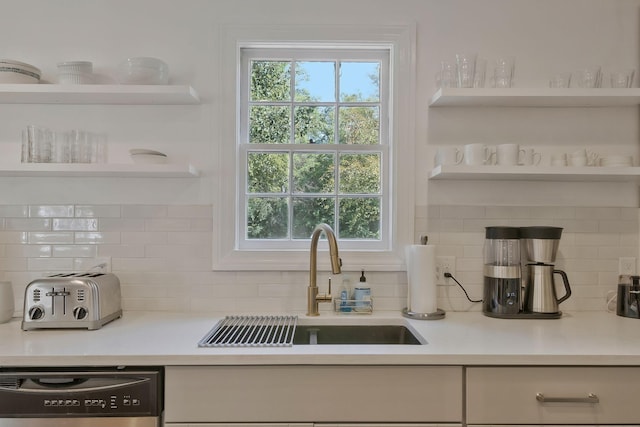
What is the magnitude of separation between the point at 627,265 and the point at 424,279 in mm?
1017

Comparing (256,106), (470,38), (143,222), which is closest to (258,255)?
(143,222)

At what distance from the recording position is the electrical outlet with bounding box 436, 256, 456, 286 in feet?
6.67

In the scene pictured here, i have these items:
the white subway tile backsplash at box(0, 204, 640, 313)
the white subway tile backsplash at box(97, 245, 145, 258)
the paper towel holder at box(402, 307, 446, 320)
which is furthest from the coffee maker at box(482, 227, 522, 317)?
the white subway tile backsplash at box(97, 245, 145, 258)

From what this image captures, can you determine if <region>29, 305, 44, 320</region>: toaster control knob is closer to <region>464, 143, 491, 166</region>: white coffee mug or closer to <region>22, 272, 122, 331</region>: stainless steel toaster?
<region>22, 272, 122, 331</region>: stainless steel toaster

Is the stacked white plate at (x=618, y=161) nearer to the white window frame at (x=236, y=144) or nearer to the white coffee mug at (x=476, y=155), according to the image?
the white coffee mug at (x=476, y=155)

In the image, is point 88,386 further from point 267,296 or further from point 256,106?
point 256,106

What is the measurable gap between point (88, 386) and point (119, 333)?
0.28 m

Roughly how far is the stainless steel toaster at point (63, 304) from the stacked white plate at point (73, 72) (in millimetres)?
863

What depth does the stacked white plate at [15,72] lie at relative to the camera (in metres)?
1.84

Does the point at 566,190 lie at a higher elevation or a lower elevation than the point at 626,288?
higher

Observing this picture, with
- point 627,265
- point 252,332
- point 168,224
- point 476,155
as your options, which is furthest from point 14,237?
point 627,265

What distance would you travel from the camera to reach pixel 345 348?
4.64ft

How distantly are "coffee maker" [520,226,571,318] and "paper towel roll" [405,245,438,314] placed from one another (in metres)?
0.42

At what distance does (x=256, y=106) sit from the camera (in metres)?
2.18
